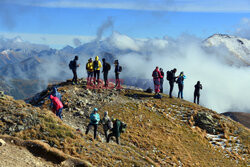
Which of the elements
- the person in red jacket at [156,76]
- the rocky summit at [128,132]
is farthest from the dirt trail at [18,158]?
the person in red jacket at [156,76]


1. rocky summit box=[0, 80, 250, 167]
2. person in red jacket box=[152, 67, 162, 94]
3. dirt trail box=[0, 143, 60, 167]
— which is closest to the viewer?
dirt trail box=[0, 143, 60, 167]

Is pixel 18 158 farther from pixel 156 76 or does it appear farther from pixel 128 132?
pixel 156 76

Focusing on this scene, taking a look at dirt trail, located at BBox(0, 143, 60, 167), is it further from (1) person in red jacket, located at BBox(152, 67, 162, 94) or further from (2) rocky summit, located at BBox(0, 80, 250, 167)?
(1) person in red jacket, located at BBox(152, 67, 162, 94)

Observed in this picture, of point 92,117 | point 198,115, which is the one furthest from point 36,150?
point 198,115

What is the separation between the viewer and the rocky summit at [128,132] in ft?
51.2

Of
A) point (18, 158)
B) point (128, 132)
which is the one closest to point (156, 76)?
point (128, 132)

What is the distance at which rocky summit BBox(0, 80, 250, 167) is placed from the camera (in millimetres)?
15617

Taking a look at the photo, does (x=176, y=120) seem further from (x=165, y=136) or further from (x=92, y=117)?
(x=92, y=117)

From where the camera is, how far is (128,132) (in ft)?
77.1

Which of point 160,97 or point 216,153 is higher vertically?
point 160,97

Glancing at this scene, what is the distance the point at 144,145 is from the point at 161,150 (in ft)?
5.33

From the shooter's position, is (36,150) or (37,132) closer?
(36,150)

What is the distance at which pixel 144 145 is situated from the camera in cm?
2217

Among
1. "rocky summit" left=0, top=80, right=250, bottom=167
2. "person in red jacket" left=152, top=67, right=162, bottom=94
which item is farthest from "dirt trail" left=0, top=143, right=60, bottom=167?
"person in red jacket" left=152, top=67, right=162, bottom=94
